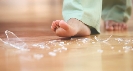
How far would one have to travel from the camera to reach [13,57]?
26.7 inches

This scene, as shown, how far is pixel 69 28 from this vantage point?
3.06 feet

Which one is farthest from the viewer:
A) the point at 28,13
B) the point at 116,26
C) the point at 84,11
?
the point at 28,13

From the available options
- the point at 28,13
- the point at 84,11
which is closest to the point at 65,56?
the point at 84,11

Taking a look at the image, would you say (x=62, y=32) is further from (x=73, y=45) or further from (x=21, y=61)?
(x=21, y=61)

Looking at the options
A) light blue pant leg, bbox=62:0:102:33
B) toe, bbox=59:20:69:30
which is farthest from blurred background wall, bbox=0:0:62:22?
toe, bbox=59:20:69:30

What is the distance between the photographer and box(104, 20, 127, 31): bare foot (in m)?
1.42

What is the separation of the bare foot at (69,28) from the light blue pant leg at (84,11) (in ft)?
0.11

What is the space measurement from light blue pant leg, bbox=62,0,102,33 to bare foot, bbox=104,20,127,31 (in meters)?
0.32

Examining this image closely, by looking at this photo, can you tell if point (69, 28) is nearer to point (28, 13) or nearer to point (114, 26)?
point (114, 26)

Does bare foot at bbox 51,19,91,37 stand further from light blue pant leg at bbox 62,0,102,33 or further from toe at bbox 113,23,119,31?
toe at bbox 113,23,119,31

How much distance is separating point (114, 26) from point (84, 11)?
44 centimetres

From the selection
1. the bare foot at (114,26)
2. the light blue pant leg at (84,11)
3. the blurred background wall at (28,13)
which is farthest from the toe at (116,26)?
the blurred background wall at (28,13)

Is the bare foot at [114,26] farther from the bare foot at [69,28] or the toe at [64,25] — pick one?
the toe at [64,25]

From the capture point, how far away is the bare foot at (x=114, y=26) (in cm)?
142
